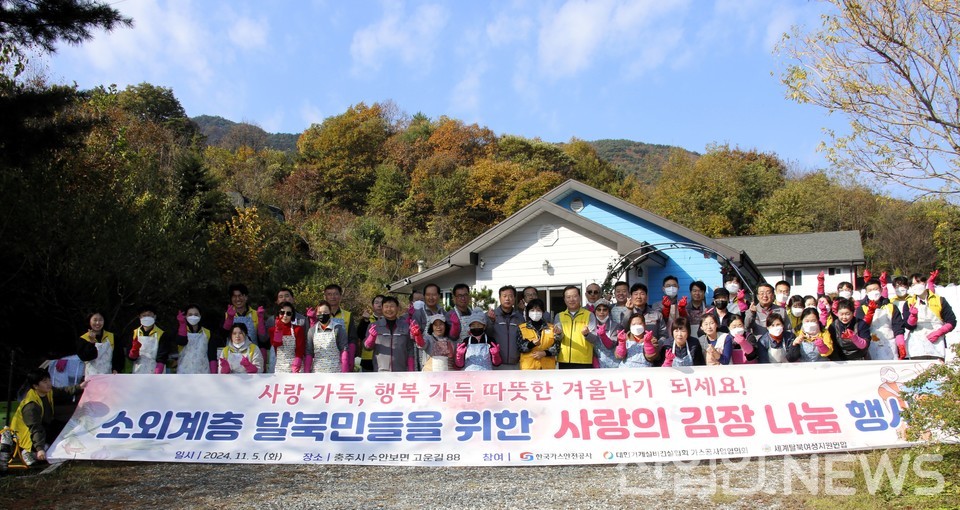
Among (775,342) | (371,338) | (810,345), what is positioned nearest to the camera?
(810,345)

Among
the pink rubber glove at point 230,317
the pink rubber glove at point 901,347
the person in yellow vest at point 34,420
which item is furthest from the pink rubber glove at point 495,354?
the pink rubber glove at point 901,347

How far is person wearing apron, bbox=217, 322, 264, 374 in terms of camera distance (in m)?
7.69

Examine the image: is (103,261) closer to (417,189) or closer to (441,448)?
(441,448)

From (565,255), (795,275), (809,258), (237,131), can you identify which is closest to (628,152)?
(237,131)

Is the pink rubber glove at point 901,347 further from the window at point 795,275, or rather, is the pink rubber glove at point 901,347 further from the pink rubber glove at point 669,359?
the window at point 795,275

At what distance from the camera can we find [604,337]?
7500 millimetres

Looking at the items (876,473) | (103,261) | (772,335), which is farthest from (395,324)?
(103,261)

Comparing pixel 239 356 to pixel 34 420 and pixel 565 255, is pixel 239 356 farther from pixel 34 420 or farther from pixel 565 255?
pixel 565 255

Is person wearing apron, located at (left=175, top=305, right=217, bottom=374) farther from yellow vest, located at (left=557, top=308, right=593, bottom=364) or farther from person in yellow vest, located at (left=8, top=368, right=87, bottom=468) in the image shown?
yellow vest, located at (left=557, top=308, right=593, bottom=364)

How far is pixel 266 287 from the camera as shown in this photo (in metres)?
21.5

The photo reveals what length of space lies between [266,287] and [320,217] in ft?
48.6

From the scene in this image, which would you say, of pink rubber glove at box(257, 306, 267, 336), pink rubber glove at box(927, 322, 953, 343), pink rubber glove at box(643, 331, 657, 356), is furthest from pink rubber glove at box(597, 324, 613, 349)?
pink rubber glove at box(257, 306, 267, 336)

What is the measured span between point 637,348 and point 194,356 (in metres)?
4.87

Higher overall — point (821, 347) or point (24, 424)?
point (821, 347)
